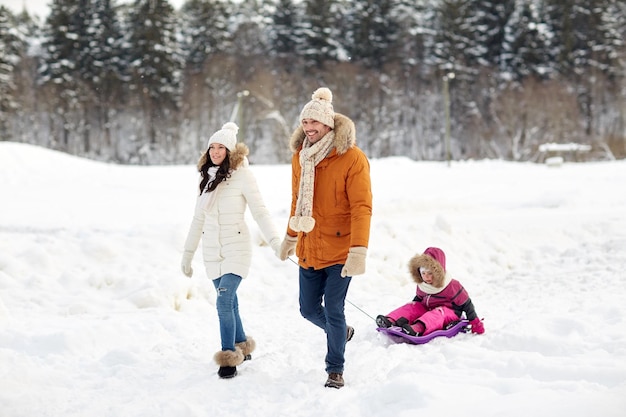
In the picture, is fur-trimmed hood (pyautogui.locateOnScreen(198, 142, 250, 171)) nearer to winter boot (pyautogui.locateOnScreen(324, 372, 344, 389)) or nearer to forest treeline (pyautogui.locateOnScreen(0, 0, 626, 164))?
winter boot (pyautogui.locateOnScreen(324, 372, 344, 389))

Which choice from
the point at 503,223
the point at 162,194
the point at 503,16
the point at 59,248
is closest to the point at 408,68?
the point at 503,16

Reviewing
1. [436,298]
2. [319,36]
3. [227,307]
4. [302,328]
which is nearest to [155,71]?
[319,36]

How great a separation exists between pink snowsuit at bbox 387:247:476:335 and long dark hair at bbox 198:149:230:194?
6.90 feet

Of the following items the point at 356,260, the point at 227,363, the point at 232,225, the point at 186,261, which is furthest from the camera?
the point at 186,261

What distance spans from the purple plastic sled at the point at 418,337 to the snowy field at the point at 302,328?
0.29ft

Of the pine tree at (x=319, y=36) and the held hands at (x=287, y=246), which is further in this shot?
the pine tree at (x=319, y=36)

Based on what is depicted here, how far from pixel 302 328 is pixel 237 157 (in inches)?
87.2

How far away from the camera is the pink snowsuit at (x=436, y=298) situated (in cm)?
539

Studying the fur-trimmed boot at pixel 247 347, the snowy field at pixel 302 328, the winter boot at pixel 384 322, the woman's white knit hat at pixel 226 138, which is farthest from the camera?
the winter boot at pixel 384 322

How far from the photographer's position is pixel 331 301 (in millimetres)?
4078

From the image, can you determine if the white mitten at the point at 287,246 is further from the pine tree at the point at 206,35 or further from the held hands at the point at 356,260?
the pine tree at the point at 206,35

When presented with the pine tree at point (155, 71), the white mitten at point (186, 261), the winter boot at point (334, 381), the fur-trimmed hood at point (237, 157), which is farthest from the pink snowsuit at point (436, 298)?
the pine tree at point (155, 71)

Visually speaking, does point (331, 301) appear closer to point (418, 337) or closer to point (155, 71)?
point (418, 337)

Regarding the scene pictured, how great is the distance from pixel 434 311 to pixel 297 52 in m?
45.8
